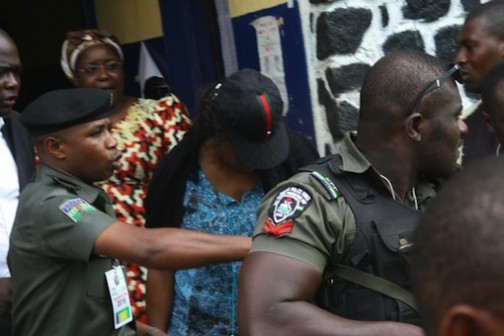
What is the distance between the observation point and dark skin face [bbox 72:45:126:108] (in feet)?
14.8

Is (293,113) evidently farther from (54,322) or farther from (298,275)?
(298,275)

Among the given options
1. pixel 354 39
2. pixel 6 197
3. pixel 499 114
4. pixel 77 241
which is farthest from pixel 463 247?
pixel 6 197

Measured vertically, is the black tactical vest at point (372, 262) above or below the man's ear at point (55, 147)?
below

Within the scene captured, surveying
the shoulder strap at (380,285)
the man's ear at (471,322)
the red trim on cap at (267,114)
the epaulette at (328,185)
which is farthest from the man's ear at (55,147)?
the man's ear at (471,322)

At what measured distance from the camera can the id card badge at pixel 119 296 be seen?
→ 121 inches

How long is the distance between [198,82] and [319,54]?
3.73ft

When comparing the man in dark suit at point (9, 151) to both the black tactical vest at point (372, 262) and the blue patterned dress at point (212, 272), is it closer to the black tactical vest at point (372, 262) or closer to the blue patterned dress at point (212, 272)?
the blue patterned dress at point (212, 272)

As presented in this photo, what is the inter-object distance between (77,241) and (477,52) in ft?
5.17

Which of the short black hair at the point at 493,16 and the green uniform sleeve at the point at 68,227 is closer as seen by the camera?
the green uniform sleeve at the point at 68,227

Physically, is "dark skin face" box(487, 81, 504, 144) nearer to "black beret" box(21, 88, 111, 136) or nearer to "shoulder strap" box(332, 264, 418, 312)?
"shoulder strap" box(332, 264, 418, 312)

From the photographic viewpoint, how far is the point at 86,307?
10.1ft

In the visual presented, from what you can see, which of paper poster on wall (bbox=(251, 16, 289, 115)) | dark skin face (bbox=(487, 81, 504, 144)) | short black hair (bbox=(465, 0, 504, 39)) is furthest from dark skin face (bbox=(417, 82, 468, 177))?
paper poster on wall (bbox=(251, 16, 289, 115))

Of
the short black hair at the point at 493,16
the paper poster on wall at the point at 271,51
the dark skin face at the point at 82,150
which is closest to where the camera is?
the dark skin face at the point at 82,150

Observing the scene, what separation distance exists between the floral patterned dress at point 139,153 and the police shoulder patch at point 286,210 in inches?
64.1
